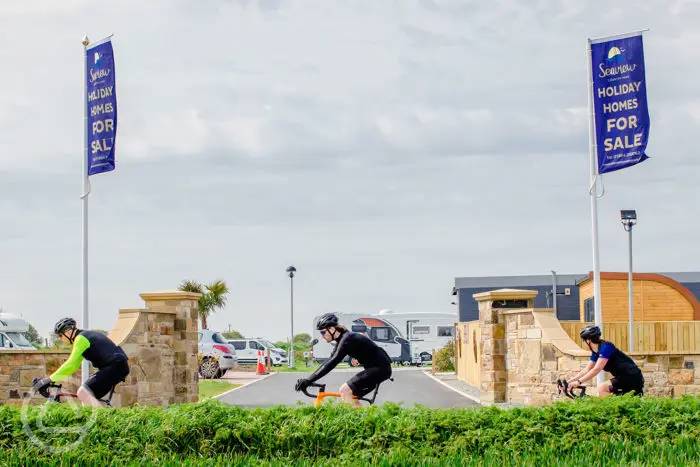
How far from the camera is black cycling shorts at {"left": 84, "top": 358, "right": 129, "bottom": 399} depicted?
12.9 metres

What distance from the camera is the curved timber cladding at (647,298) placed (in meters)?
39.0

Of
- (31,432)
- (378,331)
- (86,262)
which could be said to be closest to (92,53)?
(86,262)

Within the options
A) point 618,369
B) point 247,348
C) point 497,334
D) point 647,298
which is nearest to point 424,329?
point 247,348

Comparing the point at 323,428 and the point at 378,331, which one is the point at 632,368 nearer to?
the point at 323,428

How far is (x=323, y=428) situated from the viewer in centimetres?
1080

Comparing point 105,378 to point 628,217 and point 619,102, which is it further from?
point 628,217

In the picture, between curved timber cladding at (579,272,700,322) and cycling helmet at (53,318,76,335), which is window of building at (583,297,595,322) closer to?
curved timber cladding at (579,272,700,322)

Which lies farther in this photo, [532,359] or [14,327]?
[14,327]

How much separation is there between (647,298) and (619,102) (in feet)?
69.3

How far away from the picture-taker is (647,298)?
40312 mm

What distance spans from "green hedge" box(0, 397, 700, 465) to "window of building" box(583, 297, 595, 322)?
26.7 metres

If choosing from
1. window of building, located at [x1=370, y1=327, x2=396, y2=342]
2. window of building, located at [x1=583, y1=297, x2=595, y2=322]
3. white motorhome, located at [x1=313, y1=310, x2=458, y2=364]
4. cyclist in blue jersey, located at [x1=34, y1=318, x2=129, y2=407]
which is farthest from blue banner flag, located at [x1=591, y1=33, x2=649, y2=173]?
window of building, located at [x1=370, y1=327, x2=396, y2=342]

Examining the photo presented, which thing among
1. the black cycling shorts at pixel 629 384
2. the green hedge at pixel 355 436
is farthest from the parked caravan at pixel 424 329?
the green hedge at pixel 355 436

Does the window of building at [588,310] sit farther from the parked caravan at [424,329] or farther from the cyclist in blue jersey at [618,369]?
the cyclist in blue jersey at [618,369]
